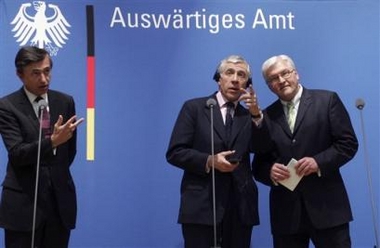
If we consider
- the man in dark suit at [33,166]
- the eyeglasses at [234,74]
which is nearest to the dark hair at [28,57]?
the man in dark suit at [33,166]

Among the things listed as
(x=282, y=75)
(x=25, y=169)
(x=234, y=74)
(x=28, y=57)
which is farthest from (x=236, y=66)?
(x=25, y=169)

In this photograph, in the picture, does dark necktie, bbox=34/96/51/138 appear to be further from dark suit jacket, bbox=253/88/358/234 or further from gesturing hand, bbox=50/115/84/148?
dark suit jacket, bbox=253/88/358/234

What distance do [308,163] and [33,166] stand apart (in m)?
1.13

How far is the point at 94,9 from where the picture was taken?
329 centimetres

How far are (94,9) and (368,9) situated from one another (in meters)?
1.65

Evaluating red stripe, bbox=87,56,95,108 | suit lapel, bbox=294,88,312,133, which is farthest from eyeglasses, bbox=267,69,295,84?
red stripe, bbox=87,56,95,108

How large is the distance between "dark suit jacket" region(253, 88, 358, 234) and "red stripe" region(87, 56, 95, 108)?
121 cm

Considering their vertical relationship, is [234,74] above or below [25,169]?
above

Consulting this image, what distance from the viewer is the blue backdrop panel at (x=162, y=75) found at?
128 inches

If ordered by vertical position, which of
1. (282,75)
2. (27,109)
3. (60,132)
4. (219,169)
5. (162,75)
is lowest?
(219,169)

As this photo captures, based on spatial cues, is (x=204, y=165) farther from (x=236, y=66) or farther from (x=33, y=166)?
(x=33, y=166)

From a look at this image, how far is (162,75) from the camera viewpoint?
3.31 meters

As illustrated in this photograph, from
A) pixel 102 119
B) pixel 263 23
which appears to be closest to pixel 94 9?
pixel 102 119

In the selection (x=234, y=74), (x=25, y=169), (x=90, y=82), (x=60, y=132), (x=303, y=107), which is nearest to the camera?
(x=60, y=132)
